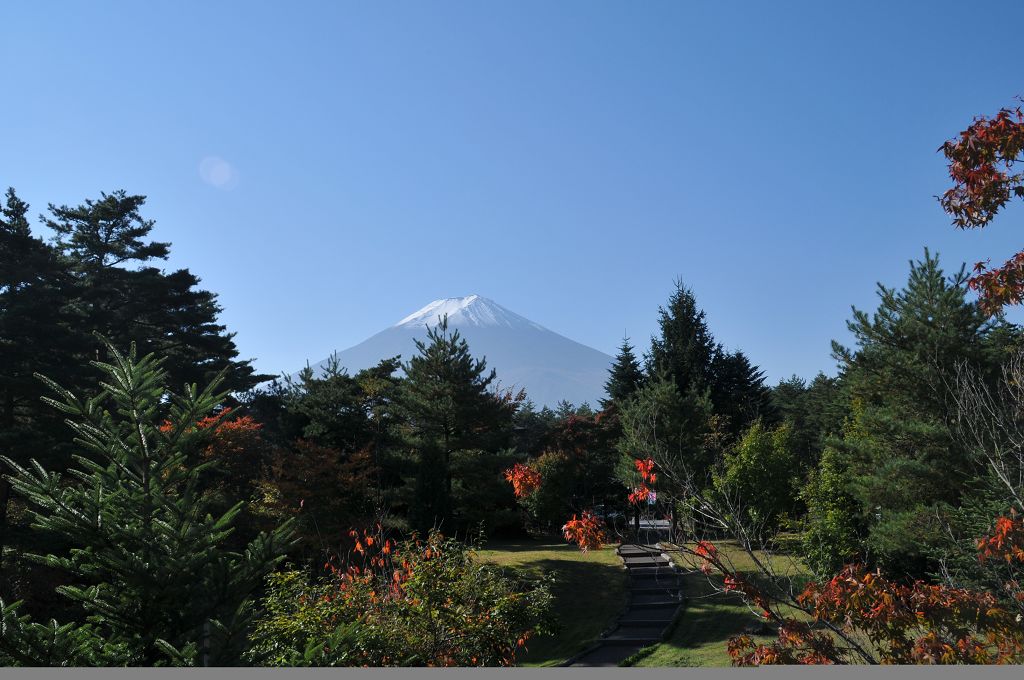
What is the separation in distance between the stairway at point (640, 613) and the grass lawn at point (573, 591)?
317 mm

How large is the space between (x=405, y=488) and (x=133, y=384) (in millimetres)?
18353

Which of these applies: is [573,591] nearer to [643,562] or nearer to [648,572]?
[648,572]

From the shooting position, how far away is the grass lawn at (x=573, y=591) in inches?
603

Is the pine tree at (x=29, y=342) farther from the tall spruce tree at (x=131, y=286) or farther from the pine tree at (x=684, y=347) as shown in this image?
the pine tree at (x=684, y=347)

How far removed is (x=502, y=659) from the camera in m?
8.63

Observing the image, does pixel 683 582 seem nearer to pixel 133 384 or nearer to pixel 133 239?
pixel 133 384

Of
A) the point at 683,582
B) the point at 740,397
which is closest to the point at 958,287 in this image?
the point at 683,582

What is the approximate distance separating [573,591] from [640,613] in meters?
2.82

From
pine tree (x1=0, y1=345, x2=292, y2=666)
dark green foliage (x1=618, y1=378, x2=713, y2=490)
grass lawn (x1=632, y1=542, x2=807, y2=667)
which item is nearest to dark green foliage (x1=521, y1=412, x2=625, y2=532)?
dark green foliage (x1=618, y1=378, x2=713, y2=490)

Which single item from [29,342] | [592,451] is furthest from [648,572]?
[29,342]

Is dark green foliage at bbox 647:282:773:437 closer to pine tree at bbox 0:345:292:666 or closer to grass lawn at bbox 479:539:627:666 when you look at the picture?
grass lawn at bbox 479:539:627:666

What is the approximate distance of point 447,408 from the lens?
74.1 ft

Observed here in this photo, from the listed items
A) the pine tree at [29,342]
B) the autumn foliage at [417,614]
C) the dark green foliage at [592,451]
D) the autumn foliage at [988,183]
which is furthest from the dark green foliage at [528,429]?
the autumn foliage at [988,183]

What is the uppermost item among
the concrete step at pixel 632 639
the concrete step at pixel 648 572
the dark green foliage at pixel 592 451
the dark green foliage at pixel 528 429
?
the dark green foliage at pixel 528 429
